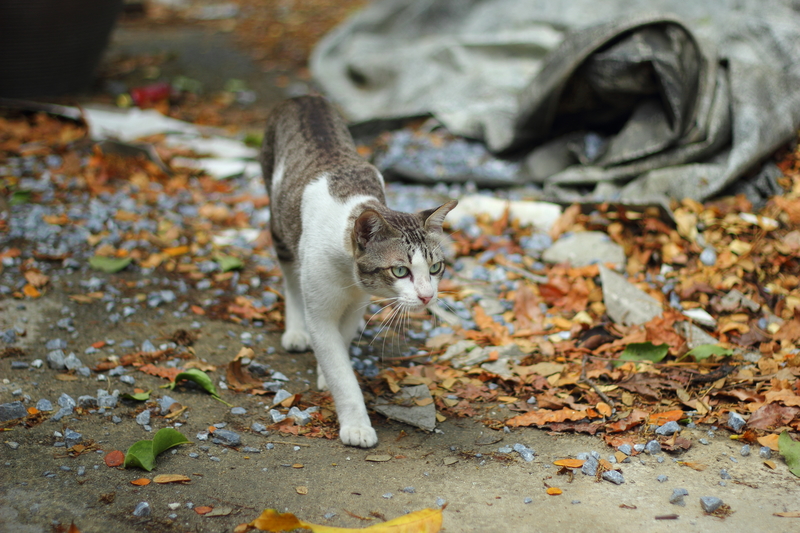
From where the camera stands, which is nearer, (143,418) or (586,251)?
(143,418)

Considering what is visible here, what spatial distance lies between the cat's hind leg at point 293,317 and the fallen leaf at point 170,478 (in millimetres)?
1164

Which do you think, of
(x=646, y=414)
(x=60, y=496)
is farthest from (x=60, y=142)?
(x=646, y=414)

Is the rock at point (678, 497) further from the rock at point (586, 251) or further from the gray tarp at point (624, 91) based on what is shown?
the gray tarp at point (624, 91)

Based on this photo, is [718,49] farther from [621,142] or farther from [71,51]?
[71,51]

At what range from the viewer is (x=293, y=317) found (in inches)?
142

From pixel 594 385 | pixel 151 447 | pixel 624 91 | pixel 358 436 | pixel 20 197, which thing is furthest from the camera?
pixel 624 91

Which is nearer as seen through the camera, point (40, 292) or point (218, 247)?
point (40, 292)

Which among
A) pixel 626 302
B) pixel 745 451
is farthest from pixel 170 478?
pixel 626 302

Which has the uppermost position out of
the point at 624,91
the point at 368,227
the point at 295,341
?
the point at 624,91

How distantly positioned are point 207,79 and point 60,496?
22.4ft

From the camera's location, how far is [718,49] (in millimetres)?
4816

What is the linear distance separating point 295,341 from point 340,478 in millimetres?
1107

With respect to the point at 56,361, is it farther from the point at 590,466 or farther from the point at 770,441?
the point at 770,441

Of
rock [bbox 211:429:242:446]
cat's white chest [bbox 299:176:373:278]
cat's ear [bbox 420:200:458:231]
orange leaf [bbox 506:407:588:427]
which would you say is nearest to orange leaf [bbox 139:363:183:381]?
rock [bbox 211:429:242:446]
